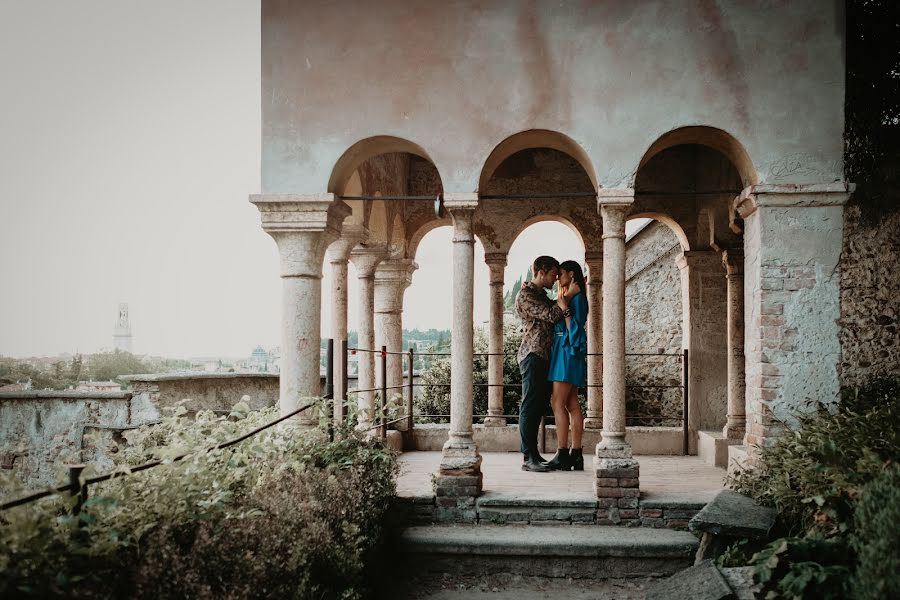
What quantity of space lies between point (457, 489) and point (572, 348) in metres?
1.86

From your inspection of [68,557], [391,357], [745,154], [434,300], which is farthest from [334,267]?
[434,300]

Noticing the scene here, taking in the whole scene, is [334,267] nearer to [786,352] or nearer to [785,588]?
[786,352]

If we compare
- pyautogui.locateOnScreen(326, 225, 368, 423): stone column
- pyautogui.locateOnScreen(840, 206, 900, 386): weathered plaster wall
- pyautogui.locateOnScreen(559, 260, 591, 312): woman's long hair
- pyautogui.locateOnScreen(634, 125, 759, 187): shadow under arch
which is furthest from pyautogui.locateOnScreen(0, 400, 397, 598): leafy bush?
pyautogui.locateOnScreen(840, 206, 900, 386): weathered plaster wall

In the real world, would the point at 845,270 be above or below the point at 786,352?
above

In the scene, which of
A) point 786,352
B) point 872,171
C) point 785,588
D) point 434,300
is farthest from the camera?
point 434,300

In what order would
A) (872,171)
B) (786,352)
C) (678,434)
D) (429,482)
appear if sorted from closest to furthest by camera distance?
(786,352), (429,482), (678,434), (872,171)

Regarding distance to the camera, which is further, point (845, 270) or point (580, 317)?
point (845, 270)

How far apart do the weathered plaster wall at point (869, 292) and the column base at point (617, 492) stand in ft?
17.9

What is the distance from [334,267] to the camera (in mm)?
8688

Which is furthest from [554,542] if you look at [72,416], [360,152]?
[72,416]

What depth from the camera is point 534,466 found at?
7.03 meters

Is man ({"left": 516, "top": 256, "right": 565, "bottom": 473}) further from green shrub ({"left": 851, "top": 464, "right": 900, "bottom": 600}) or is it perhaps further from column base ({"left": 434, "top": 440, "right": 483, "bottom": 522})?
green shrub ({"left": 851, "top": 464, "right": 900, "bottom": 600})

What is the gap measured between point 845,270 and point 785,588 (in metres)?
7.19

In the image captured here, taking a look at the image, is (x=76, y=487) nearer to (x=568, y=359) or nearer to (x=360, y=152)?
(x=360, y=152)
